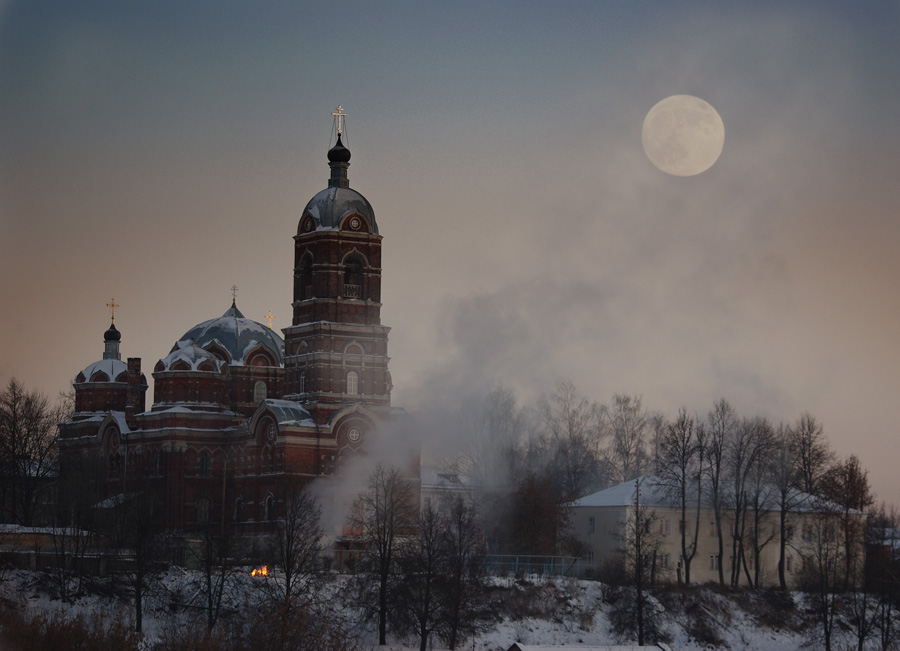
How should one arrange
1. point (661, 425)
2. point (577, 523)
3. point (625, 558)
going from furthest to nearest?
point (661, 425), point (577, 523), point (625, 558)

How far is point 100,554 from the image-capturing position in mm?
60531

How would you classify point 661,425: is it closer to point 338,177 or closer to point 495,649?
point 338,177

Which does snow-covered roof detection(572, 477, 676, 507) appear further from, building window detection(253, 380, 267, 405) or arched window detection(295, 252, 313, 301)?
building window detection(253, 380, 267, 405)

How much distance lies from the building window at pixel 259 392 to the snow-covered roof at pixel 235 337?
1503 mm

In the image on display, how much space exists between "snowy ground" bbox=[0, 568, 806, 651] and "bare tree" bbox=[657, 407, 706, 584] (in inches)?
157

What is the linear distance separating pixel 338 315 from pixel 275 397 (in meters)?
9.76

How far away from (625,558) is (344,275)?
20.5 metres

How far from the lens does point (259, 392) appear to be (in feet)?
258

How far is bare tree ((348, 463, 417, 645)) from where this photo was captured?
57.0 m

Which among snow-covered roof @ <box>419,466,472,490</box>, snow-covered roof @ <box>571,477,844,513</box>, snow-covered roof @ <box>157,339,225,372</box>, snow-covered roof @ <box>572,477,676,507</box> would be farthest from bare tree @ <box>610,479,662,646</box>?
snow-covered roof @ <box>157,339,225,372</box>

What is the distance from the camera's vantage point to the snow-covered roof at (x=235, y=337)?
78.4 meters

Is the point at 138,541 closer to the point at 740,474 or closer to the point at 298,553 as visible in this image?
the point at 298,553

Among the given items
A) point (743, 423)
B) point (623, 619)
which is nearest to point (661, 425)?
point (743, 423)

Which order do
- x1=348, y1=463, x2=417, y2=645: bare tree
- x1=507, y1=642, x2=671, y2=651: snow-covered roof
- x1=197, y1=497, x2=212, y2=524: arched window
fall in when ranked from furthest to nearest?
x1=197, y1=497, x2=212, y2=524: arched window → x1=348, y1=463, x2=417, y2=645: bare tree → x1=507, y1=642, x2=671, y2=651: snow-covered roof
